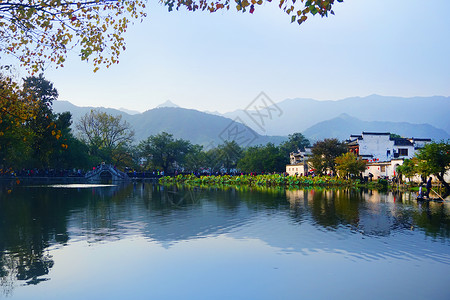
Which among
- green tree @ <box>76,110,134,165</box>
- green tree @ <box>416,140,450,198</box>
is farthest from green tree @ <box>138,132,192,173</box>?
green tree @ <box>416,140,450,198</box>

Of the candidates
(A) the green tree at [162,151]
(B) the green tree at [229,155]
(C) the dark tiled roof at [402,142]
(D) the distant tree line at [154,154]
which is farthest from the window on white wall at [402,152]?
(A) the green tree at [162,151]

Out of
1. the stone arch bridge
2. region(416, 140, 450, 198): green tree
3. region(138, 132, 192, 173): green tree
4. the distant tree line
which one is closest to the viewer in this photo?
region(416, 140, 450, 198): green tree

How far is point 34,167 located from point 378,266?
78.8m

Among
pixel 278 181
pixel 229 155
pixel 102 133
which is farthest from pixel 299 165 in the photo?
pixel 102 133

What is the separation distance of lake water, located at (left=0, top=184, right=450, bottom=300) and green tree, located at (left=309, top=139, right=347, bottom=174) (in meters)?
42.4

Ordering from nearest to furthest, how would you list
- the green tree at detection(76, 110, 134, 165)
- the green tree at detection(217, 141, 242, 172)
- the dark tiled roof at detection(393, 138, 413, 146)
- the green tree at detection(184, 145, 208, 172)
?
the dark tiled roof at detection(393, 138, 413, 146) → the green tree at detection(76, 110, 134, 165) → the green tree at detection(184, 145, 208, 172) → the green tree at detection(217, 141, 242, 172)

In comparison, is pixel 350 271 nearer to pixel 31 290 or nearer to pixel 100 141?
pixel 31 290

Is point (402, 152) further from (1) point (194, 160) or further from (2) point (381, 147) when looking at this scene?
(1) point (194, 160)

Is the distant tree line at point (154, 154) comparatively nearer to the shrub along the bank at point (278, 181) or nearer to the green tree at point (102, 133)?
the green tree at point (102, 133)

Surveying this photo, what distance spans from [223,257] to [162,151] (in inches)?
3567

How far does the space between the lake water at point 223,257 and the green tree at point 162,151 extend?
81.4m

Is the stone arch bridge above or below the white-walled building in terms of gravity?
below

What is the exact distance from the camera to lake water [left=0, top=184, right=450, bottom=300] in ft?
28.7

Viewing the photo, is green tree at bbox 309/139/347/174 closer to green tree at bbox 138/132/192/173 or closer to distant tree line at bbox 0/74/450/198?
distant tree line at bbox 0/74/450/198
